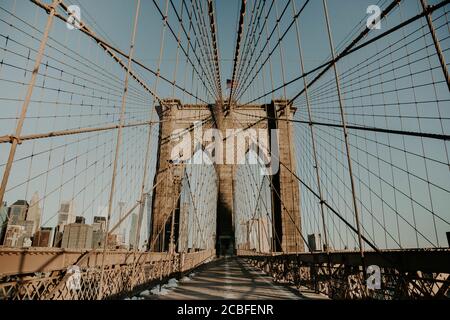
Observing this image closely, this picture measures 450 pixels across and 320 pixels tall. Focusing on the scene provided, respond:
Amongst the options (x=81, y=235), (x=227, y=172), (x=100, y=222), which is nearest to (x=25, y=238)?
(x=100, y=222)

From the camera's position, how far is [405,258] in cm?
296

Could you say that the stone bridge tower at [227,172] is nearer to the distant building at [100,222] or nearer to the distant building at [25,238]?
the distant building at [100,222]

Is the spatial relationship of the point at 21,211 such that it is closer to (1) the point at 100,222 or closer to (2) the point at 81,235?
(1) the point at 100,222

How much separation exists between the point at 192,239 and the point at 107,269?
11.7 metres

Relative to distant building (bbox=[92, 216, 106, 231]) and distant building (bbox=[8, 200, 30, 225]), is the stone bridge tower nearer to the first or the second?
distant building (bbox=[92, 216, 106, 231])

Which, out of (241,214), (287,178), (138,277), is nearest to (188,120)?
(287,178)

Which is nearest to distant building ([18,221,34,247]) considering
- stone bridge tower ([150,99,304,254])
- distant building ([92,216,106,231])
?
distant building ([92,216,106,231])

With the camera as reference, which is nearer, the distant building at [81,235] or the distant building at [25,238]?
the distant building at [25,238]

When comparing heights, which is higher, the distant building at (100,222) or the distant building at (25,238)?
the distant building at (100,222)

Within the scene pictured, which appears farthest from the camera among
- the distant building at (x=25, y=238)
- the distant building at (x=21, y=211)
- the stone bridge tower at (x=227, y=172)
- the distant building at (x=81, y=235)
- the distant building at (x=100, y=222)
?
the distant building at (x=81, y=235)

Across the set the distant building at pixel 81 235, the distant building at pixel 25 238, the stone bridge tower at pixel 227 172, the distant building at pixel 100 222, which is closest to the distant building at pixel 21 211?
the distant building at pixel 25 238

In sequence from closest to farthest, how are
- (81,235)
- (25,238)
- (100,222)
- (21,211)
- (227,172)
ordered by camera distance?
1. (25,238)
2. (227,172)
3. (21,211)
4. (100,222)
5. (81,235)
